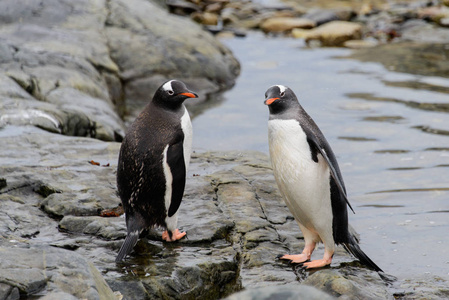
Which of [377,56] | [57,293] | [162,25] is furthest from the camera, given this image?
[377,56]

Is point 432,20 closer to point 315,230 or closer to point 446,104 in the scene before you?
point 446,104

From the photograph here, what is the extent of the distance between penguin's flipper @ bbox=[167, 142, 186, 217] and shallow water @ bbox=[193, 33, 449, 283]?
65.9 inches

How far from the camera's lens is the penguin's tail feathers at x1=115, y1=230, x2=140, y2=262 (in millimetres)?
4102

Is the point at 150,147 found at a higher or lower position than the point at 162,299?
higher

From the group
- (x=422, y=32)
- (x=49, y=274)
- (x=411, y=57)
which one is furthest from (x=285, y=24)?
(x=49, y=274)

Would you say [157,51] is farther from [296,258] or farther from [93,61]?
[296,258]

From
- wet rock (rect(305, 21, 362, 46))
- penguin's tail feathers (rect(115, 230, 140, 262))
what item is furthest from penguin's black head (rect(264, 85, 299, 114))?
wet rock (rect(305, 21, 362, 46))

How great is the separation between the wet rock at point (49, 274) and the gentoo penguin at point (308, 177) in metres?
1.44

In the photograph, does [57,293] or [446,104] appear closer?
[57,293]

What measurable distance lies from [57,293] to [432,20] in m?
13.4

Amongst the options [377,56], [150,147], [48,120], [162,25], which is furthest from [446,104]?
[150,147]

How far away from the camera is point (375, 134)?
8484mm

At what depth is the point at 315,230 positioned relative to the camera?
443 cm

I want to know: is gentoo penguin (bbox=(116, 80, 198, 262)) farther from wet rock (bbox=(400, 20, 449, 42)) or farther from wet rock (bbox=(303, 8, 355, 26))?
wet rock (bbox=(303, 8, 355, 26))
